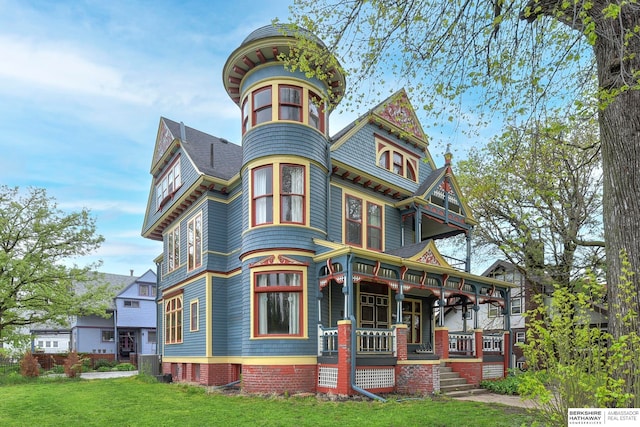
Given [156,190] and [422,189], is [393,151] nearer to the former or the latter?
[422,189]

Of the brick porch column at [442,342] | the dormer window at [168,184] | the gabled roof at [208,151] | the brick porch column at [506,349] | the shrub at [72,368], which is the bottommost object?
the shrub at [72,368]

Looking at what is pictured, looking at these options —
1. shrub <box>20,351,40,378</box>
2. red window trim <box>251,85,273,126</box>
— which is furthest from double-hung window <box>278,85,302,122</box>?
shrub <box>20,351,40,378</box>

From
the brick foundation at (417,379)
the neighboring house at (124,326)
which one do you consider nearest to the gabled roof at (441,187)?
the brick foundation at (417,379)

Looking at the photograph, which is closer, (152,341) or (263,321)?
(263,321)

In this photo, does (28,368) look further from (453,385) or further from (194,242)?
(453,385)

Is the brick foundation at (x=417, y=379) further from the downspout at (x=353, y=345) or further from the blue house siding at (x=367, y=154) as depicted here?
the blue house siding at (x=367, y=154)

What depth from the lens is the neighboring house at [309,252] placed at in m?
13.8

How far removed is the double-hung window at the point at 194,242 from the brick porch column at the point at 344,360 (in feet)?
23.9

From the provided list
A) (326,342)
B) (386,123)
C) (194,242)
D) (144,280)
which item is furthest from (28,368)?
(144,280)

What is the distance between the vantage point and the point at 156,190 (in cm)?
2375

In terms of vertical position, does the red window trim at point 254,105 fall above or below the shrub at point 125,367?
above

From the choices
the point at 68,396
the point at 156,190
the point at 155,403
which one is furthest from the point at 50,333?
the point at 155,403

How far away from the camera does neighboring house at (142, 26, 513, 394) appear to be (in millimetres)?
13781

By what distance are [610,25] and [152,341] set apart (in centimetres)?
4429
